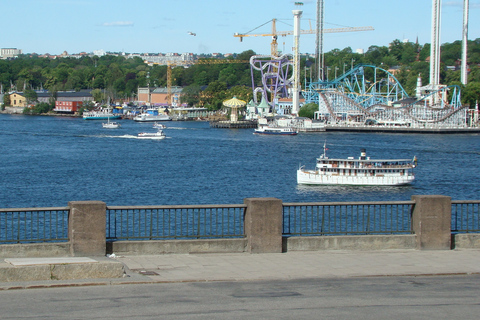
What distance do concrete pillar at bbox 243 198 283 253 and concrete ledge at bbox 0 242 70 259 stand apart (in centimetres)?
344

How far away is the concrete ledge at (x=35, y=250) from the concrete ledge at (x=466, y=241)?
25.8 ft

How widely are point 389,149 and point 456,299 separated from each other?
90.8m

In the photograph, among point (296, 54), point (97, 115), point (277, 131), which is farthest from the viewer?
point (97, 115)

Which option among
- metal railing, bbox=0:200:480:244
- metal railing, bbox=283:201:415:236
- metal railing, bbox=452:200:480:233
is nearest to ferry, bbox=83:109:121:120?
metal railing, bbox=283:201:415:236

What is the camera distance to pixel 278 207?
14273 mm

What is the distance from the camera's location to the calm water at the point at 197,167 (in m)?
56.0

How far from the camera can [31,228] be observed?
56.2 feet

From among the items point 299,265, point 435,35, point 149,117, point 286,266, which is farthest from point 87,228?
point 149,117

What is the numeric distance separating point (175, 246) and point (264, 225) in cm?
176

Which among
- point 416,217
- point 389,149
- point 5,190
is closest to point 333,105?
point 389,149

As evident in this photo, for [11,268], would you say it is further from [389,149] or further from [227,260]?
[389,149]

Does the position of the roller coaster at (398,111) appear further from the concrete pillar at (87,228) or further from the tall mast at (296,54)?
the concrete pillar at (87,228)

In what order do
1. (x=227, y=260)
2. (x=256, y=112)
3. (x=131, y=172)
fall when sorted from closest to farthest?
1. (x=227, y=260)
2. (x=131, y=172)
3. (x=256, y=112)

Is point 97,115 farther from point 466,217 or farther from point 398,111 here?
point 466,217
